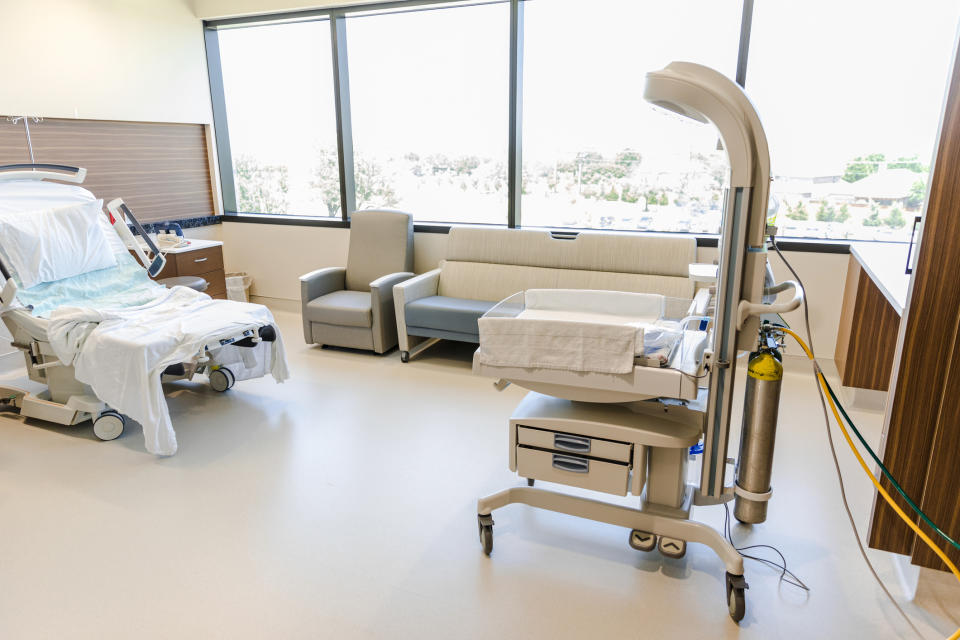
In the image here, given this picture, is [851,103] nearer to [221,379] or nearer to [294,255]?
[221,379]

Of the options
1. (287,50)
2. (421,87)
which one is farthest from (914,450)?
(287,50)

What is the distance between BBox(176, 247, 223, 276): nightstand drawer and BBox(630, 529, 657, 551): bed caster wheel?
13.1 ft

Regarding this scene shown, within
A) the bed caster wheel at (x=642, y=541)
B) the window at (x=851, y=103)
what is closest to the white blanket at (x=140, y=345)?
the bed caster wheel at (x=642, y=541)

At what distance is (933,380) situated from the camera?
6.51ft

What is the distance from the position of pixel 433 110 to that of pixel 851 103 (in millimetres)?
2956

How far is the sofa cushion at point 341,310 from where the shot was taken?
179 inches

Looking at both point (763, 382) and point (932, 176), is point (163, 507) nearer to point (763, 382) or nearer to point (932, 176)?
point (763, 382)

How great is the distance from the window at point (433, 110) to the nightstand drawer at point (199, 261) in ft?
4.38

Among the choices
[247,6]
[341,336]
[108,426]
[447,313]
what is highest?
[247,6]

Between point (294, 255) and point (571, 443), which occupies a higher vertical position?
point (294, 255)

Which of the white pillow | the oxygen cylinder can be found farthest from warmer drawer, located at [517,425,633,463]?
the white pillow

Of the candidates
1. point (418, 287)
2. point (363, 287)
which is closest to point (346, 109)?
point (363, 287)

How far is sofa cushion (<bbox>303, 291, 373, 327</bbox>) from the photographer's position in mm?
4535

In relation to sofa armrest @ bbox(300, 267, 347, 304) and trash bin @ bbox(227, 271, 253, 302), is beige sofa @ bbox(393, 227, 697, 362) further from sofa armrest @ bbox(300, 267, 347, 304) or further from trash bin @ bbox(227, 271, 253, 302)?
trash bin @ bbox(227, 271, 253, 302)
